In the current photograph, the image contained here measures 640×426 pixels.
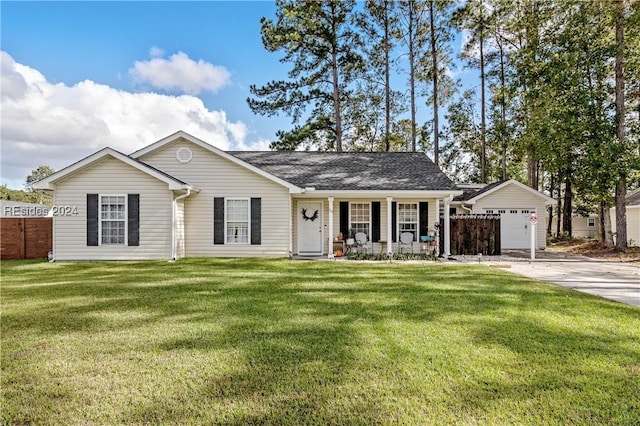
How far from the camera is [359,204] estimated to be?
46.4 ft

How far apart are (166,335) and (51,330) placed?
1553 millimetres

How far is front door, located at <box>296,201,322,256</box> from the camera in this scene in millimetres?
13961

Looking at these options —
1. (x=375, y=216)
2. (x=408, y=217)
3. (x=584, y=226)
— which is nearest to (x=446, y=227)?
(x=408, y=217)

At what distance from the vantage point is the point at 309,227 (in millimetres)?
14031

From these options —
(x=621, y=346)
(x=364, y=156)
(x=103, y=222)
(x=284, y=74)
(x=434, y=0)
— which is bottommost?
(x=621, y=346)

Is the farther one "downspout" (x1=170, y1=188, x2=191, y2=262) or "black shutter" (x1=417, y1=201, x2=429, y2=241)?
"black shutter" (x1=417, y1=201, x2=429, y2=241)

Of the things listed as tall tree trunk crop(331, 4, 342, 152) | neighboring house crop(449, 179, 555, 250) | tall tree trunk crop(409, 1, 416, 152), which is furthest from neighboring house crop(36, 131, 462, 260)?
tall tree trunk crop(409, 1, 416, 152)

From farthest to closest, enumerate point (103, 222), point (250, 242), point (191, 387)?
point (250, 242), point (103, 222), point (191, 387)

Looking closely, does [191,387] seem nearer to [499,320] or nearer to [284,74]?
[499,320]

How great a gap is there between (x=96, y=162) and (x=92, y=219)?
186 centimetres

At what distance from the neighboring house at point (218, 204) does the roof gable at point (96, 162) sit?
0.03 metres

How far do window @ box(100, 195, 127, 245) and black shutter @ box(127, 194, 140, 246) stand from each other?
0.15 metres

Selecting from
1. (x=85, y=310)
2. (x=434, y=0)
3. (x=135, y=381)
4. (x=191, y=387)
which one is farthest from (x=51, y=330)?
(x=434, y=0)

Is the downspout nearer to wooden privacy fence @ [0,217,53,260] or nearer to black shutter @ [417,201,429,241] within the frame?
wooden privacy fence @ [0,217,53,260]
